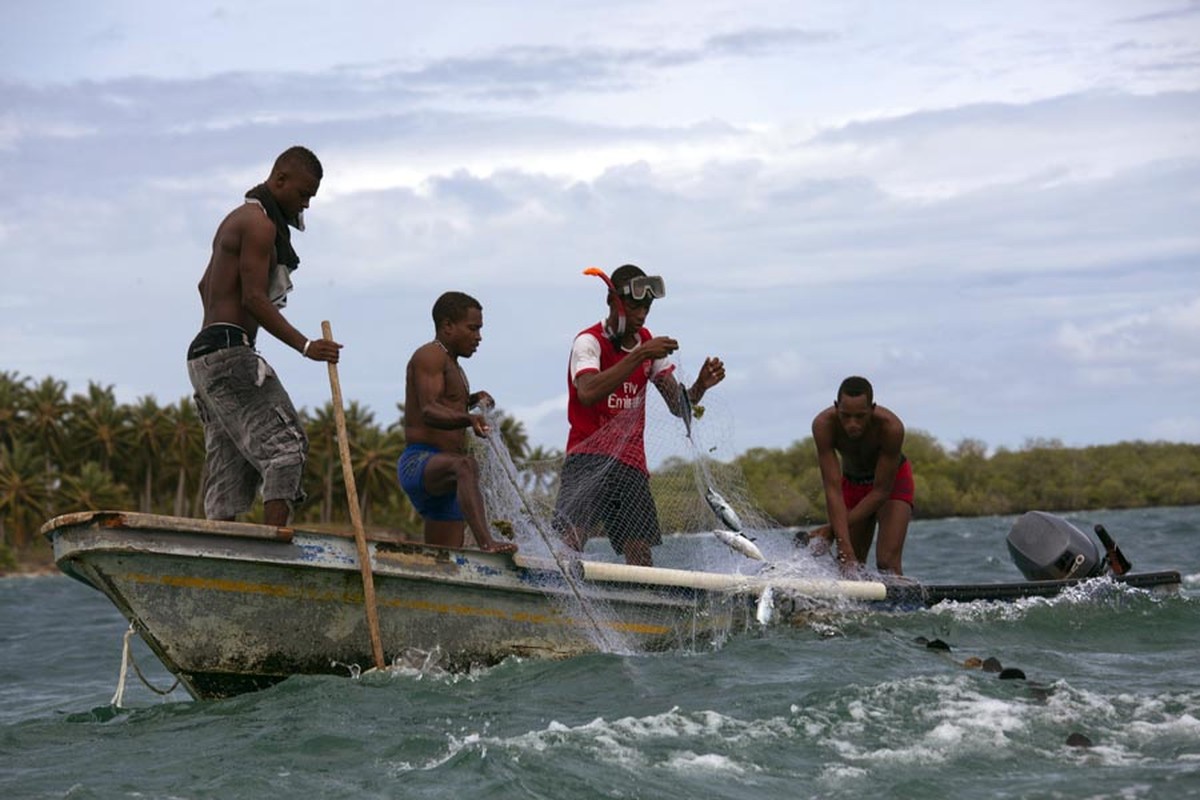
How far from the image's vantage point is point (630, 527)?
416 inches

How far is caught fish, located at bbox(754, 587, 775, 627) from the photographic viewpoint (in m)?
10.5

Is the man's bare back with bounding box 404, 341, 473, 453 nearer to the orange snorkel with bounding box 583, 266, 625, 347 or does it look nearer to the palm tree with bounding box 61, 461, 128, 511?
the orange snorkel with bounding box 583, 266, 625, 347

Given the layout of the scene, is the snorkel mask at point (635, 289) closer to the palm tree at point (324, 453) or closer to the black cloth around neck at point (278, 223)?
the black cloth around neck at point (278, 223)

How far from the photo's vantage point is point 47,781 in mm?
7805

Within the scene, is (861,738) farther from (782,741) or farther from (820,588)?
(820,588)

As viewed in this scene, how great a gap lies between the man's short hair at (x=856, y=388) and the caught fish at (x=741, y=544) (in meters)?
1.36

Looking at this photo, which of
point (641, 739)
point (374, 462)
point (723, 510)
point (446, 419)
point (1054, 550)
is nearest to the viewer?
point (641, 739)

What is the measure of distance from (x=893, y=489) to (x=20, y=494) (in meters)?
67.3

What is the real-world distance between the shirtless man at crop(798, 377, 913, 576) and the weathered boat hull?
6.00ft

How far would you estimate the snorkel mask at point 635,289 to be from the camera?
10047mm

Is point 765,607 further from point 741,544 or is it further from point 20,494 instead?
point 20,494

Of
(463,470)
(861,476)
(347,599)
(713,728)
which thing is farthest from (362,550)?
(861,476)

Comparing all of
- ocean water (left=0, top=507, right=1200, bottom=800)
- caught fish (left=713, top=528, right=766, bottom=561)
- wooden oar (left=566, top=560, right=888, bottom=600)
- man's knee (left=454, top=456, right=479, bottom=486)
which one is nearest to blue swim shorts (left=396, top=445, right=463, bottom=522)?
man's knee (left=454, top=456, right=479, bottom=486)

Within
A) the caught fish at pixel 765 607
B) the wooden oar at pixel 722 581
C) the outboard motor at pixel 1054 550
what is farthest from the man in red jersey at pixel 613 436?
the outboard motor at pixel 1054 550
